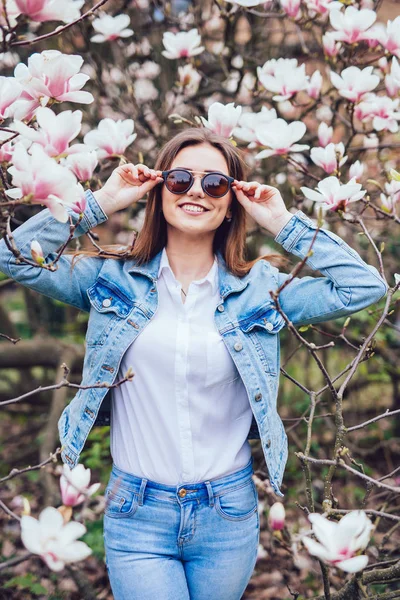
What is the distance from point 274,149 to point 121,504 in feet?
4.25

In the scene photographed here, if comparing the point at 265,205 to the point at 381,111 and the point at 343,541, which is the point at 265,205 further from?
the point at 343,541

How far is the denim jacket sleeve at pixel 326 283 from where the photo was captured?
192 cm

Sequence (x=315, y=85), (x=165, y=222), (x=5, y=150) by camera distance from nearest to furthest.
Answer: (x=5, y=150)
(x=165, y=222)
(x=315, y=85)

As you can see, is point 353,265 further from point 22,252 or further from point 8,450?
point 8,450

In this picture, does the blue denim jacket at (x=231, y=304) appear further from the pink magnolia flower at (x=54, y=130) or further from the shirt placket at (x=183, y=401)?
the pink magnolia flower at (x=54, y=130)

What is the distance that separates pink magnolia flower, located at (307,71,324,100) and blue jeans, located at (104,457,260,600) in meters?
1.65

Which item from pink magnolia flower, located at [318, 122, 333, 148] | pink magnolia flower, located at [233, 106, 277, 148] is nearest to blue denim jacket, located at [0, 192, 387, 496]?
pink magnolia flower, located at [233, 106, 277, 148]

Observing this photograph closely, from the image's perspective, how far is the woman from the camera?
72.3 inches

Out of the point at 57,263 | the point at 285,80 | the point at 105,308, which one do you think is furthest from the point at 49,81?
the point at 285,80

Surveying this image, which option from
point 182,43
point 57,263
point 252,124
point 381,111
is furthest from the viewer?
point 182,43

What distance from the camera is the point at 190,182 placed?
1886 millimetres

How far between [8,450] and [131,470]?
2604 mm

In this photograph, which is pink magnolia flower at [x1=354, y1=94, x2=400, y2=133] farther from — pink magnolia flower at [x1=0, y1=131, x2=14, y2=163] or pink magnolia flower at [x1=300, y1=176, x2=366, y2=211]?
pink magnolia flower at [x1=0, y1=131, x2=14, y2=163]

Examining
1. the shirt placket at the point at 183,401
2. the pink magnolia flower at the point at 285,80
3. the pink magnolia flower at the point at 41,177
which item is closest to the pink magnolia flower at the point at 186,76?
the pink magnolia flower at the point at 285,80
